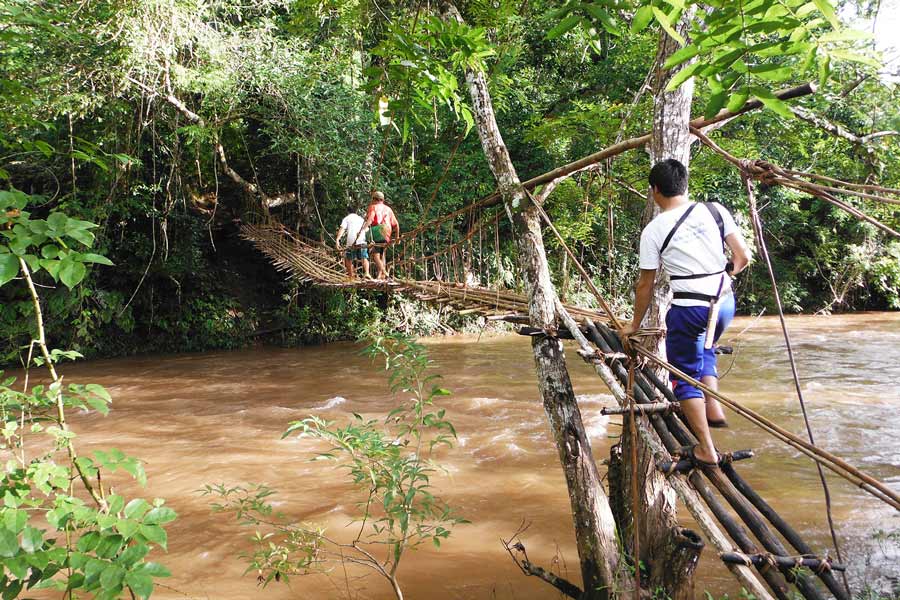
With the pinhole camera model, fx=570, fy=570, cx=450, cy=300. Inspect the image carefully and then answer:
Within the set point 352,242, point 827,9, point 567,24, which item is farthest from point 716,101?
point 352,242

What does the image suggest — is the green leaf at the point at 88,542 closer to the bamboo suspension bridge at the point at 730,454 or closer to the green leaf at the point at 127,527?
the green leaf at the point at 127,527

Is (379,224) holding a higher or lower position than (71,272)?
higher

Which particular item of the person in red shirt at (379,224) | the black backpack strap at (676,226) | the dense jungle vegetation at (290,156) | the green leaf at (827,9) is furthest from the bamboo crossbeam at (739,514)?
the person in red shirt at (379,224)

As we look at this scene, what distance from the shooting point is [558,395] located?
1854 mm

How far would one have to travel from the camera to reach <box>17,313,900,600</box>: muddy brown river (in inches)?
89.7

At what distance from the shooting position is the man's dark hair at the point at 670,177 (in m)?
1.59

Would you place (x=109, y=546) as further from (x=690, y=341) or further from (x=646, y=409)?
(x=690, y=341)

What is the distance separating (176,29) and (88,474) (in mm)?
5055

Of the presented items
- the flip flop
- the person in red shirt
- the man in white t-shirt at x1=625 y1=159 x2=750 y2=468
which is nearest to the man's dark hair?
the man in white t-shirt at x1=625 y1=159 x2=750 y2=468

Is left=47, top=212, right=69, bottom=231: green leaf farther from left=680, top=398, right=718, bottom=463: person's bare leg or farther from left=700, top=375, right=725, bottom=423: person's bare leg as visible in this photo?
left=700, top=375, right=725, bottom=423: person's bare leg

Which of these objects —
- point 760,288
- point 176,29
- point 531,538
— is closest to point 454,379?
point 531,538

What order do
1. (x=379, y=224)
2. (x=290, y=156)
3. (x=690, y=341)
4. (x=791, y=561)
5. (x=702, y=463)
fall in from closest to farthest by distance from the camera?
(x=791, y=561) → (x=702, y=463) → (x=690, y=341) → (x=379, y=224) → (x=290, y=156)

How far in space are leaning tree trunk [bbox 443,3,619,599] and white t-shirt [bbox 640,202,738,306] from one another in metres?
0.41

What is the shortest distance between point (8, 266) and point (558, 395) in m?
1.47
